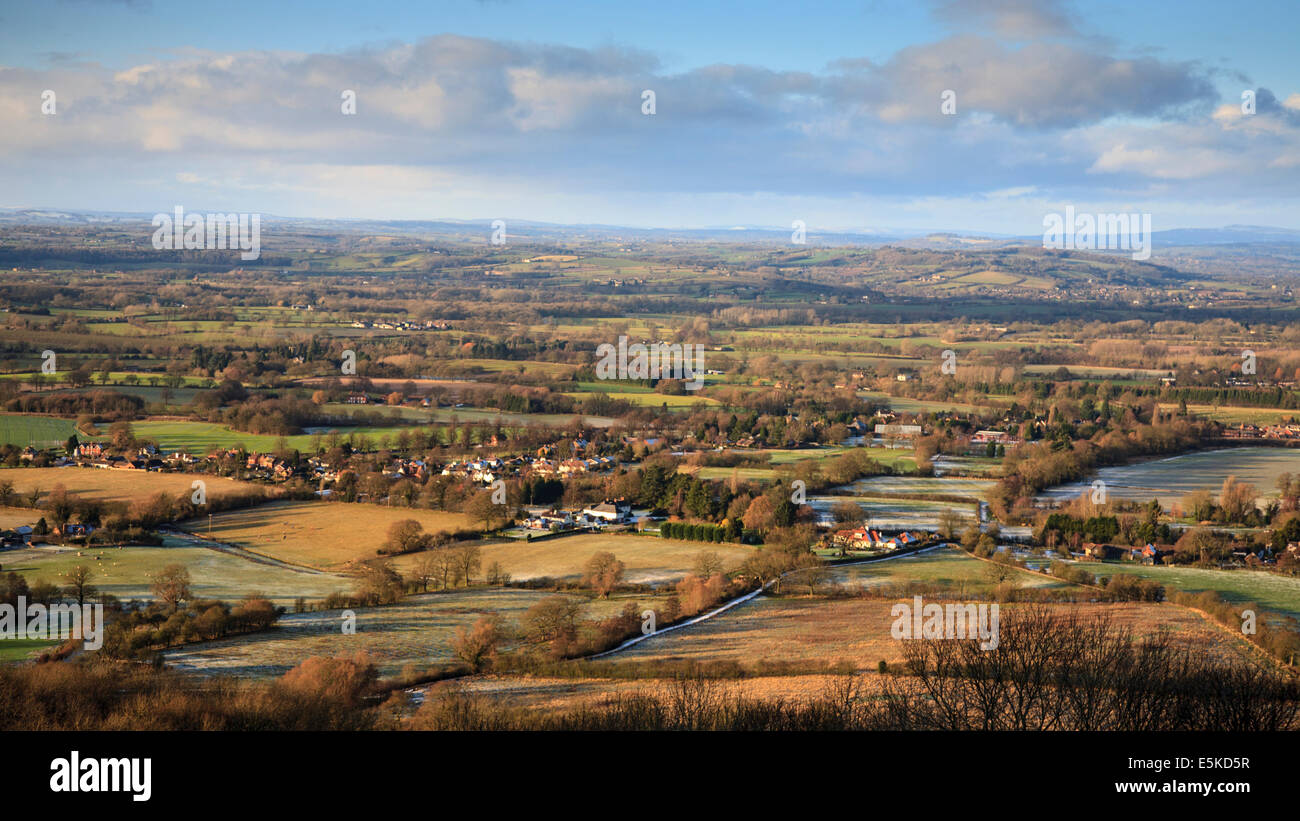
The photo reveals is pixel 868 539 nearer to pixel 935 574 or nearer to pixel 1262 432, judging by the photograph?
pixel 935 574

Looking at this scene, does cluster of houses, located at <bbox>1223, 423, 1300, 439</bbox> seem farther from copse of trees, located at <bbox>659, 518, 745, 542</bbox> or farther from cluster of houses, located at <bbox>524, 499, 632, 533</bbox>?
cluster of houses, located at <bbox>524, 499, 632, 533</bbox>

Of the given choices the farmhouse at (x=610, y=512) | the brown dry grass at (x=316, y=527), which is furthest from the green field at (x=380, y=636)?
the farmhouse at (x=610, y=512)

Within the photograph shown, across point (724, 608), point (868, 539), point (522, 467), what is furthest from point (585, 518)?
point (724, 608)

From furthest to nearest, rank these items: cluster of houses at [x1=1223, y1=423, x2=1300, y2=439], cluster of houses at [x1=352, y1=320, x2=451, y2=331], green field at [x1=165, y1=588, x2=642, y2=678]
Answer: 1. cluster of houses at [x1=352, y1=320, x2=451, y2=331]
2. cluster of houses at [x1=1223, y1=423, x2=1300, y2=439]
3. green field at [x1=165, y1=588, x2=642, y2=678]

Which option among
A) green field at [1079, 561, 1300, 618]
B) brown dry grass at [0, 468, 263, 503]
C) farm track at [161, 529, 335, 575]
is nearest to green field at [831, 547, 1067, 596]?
green field at [1079, 561, 1300, 618]

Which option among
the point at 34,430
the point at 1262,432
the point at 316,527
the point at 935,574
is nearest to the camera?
the point at 935,574

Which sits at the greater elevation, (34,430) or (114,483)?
(34,430)

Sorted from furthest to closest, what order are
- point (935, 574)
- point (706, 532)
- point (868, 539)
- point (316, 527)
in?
point (316, 527)
point (706, 532)
point (868, 539)
point (935, 574)
